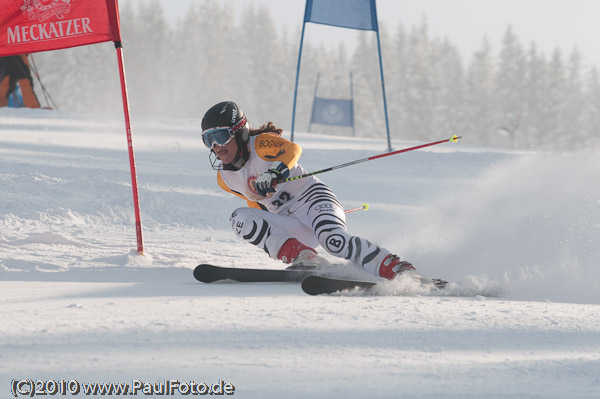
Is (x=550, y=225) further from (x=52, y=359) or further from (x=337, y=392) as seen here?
(x=52, y=359)

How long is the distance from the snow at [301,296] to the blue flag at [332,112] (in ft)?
41.0

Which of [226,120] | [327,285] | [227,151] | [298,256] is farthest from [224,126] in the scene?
[327,285]

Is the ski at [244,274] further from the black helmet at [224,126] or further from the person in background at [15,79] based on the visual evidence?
the person in background at [15,79]

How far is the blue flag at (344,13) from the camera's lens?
391 inches

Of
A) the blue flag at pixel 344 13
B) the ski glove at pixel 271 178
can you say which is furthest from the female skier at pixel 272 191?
the blue flag at pixel 344 13

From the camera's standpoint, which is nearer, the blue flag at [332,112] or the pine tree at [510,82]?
the blue flag at [332,112]

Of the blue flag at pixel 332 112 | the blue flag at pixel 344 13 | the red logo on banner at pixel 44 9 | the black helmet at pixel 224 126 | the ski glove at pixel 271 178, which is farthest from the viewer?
the blue flag at pixel 332 112

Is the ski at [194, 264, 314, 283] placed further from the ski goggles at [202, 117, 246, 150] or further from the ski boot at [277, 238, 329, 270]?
the ski goggles at [202, 117, 246, 150]

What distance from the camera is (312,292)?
3.02 metres

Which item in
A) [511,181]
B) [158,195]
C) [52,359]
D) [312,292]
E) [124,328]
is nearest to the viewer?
[52,359]

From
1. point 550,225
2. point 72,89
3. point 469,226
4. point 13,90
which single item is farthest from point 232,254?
point 72,89

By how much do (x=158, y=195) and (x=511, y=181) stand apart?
11.2 ft

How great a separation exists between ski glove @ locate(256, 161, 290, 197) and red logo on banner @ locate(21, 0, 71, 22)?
179 cm

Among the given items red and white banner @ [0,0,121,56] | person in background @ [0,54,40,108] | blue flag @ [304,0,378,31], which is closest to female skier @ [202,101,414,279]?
red and white banner @ [0,0,121,56]
